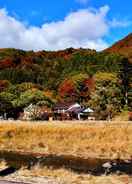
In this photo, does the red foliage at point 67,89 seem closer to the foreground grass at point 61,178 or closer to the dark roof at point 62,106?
the dark roof at point 62,106

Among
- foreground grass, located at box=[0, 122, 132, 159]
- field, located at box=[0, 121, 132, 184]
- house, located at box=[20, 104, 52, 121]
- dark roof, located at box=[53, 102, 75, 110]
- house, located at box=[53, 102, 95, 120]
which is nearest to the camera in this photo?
field, located at box=[0, 121, 132, 184]

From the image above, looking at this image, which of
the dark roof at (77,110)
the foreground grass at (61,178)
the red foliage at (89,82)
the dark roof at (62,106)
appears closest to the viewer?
the foreground grass at (61,178)

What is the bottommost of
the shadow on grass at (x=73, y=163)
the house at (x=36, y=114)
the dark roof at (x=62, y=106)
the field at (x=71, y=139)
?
the shadow on grass at (x=73, y=163)

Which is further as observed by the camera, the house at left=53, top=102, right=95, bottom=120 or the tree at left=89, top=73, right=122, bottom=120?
the house at left=53, top=102, right=95, bottom=120

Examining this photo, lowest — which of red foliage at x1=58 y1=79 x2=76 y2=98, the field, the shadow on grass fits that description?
the shadow on grass

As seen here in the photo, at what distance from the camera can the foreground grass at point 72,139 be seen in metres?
51.3

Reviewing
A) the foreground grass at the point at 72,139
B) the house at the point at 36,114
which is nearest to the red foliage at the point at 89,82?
the house at the point at 36,114

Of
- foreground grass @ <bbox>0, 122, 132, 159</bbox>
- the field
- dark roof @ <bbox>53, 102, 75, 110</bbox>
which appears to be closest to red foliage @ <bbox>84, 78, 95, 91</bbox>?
dark roof @ <bbox>53, 102, 75, 110</bbox>

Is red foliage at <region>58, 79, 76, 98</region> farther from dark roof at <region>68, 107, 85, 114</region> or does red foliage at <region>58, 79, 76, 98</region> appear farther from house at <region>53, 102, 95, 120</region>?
dark roof at <region>68, 107, 85, 114</region>

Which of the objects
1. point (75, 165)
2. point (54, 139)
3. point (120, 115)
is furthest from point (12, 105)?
point (75, 165)

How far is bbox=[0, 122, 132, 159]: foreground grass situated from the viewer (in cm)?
5134

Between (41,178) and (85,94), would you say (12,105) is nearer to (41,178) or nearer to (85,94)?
(85,94)

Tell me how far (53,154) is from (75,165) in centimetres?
1161

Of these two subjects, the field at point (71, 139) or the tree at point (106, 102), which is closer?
the field at point (71, 139)
